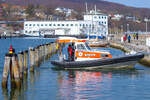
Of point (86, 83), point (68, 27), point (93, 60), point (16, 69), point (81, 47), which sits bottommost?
point (86, 83)

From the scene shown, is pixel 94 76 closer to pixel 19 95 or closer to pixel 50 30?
pixel 19 95

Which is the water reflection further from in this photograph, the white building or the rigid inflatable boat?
the white building

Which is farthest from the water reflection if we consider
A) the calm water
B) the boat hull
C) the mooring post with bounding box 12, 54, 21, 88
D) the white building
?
the white building

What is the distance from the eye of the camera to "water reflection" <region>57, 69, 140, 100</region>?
2409 cm

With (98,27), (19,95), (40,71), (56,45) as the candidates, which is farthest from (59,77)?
(98,27)

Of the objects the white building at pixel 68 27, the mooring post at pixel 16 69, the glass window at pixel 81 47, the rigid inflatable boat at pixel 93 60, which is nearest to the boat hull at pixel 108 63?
the rigid inflatable boat at pixel 93 60

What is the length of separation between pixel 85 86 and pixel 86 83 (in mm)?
1255

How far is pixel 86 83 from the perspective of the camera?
28266 millimetres

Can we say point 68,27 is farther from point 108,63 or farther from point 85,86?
point 85,86

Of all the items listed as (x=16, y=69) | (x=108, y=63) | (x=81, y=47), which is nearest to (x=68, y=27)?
(x=81, y=47)

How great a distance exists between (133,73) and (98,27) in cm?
13597

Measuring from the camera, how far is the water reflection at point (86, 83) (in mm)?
24094

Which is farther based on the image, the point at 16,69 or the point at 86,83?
the point at 86,83

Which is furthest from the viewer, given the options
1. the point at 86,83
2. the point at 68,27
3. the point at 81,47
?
the point at 68,27
